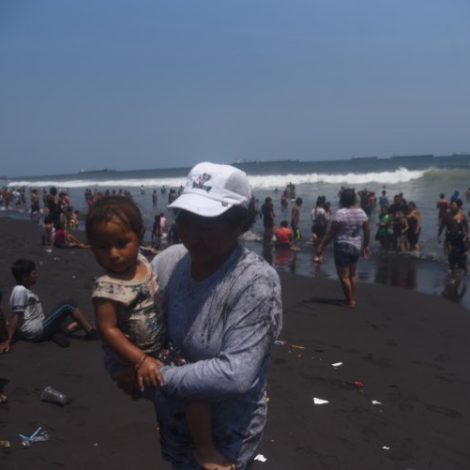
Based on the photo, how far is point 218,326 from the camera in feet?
5.67

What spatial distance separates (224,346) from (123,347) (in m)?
0.41

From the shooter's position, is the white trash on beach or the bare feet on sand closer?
the bare feet on sand

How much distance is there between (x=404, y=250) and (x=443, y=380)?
10108 millimetres

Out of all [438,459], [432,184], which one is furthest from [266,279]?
[432,184]

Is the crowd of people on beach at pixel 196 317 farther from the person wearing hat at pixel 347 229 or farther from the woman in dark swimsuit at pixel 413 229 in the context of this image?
the woman in dark swimsuit at pixel 413 229

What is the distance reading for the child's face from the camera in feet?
6.57

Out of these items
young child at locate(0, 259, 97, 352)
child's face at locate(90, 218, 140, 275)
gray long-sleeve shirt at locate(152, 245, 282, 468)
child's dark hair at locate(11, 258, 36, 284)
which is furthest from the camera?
child's dark hair at locate(11, 258, 36, 284)

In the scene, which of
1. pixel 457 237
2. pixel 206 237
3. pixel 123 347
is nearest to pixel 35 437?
pixel 123 347

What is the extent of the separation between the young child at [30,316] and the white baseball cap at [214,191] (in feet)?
15.3

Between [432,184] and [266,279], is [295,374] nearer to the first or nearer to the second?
[266,279]

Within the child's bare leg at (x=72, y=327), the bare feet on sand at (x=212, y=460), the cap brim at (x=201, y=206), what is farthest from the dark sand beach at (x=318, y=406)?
the cap brim at (x=201, y=206)

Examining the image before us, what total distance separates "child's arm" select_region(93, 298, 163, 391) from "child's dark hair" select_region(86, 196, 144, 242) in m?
0.33

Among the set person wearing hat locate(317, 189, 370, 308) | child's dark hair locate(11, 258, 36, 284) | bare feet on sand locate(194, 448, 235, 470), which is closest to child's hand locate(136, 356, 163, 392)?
bare feet on sand locate(194, 448, 235, 470)

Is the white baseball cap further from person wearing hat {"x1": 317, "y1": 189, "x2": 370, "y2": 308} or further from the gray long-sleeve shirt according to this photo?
person wearing hat {"x1": 317, "y1": 189, "x2": 370, "y2": 308}
